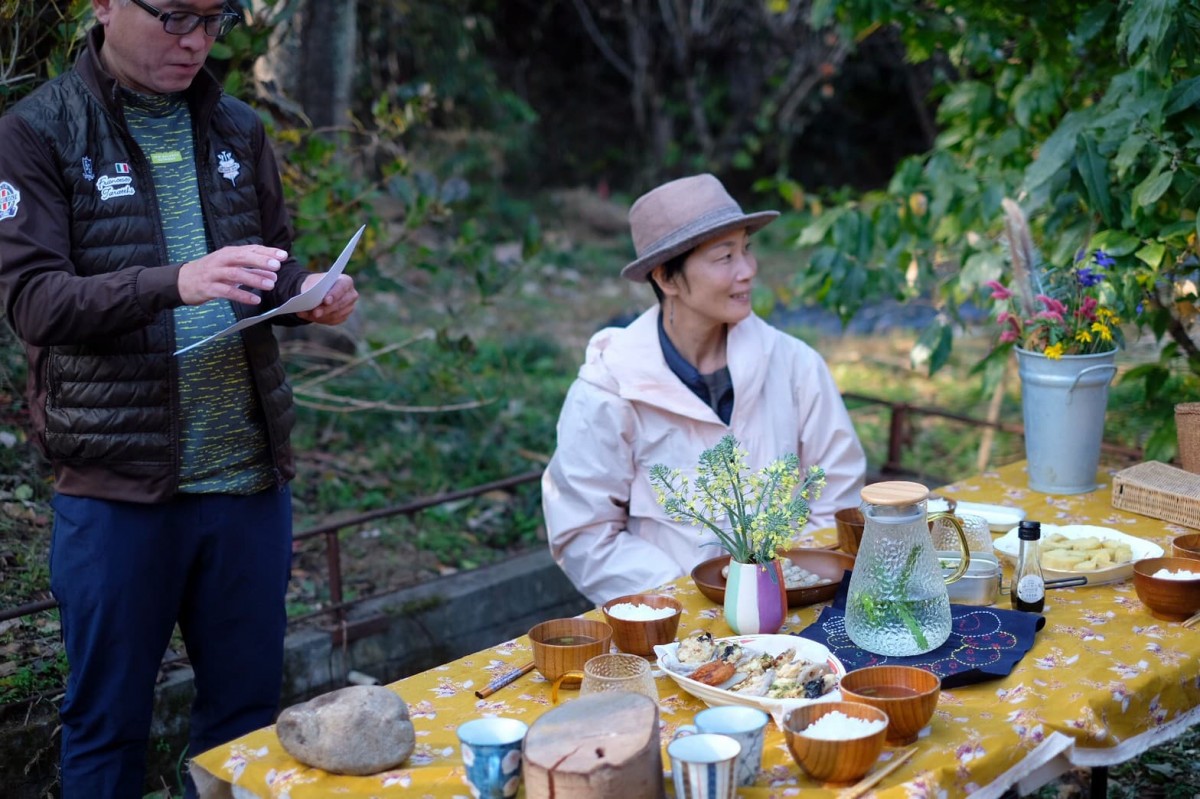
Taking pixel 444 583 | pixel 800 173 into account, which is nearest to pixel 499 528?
pixel 444 583

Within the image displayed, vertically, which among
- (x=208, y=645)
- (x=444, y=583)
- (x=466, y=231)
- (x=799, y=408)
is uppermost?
(x=466, y=231)

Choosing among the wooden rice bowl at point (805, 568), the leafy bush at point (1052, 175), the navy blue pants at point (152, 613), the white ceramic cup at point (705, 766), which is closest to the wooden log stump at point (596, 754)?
the white ceramic cup at point (705, 766)

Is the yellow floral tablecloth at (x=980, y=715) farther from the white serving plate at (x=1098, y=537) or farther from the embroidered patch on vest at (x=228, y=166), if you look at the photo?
the embroidered patch on vest at (x=228, y=166)

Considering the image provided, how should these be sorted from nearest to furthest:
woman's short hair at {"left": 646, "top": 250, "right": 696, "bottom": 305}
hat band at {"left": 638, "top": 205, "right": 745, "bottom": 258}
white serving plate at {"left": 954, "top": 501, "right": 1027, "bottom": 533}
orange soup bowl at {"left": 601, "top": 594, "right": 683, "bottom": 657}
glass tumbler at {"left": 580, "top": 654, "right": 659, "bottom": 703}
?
1. glass tumbler at {"left": 580, "top": 654, "right": 659, "bottom": 703}
2. orange soup bowl at {"left": 601, "top": 594, "right": 683, "bottom": 657}
3. white serving plate at {"left": 954, "top": 501, "right": 1027, "bottom": 533}
4. hat band at {"left": 638, "top": 205, "right": 745, "bottom": 258}
5. woman's short hair at {"left": 646, "top": 250, "right": 696, "bottom": 305}

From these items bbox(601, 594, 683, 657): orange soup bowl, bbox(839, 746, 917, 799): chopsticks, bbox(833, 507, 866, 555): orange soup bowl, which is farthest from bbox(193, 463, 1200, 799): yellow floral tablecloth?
bbox(833, 507, 866, 555): orange soup bowl

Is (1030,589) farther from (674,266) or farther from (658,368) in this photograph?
(674,266)

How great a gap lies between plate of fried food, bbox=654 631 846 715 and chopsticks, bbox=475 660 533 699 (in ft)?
0.76

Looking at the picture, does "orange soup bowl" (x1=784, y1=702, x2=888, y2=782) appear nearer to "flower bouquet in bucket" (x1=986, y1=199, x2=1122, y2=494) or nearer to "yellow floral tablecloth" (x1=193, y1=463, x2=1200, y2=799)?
"yellow floral tablecloth" (x1=193, y1=463, x2=1200, y2=799)

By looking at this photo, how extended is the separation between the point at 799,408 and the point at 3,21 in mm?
2328

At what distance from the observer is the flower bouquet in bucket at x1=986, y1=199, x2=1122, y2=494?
301 centimetres

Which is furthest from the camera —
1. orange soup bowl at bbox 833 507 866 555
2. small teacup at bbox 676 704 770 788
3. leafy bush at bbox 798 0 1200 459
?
leafy bush at bbox 798 0 1200 459

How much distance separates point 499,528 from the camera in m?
4.86

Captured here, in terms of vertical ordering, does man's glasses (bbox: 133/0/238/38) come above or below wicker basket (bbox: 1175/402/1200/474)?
above

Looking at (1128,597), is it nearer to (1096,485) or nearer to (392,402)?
(1096,485)
